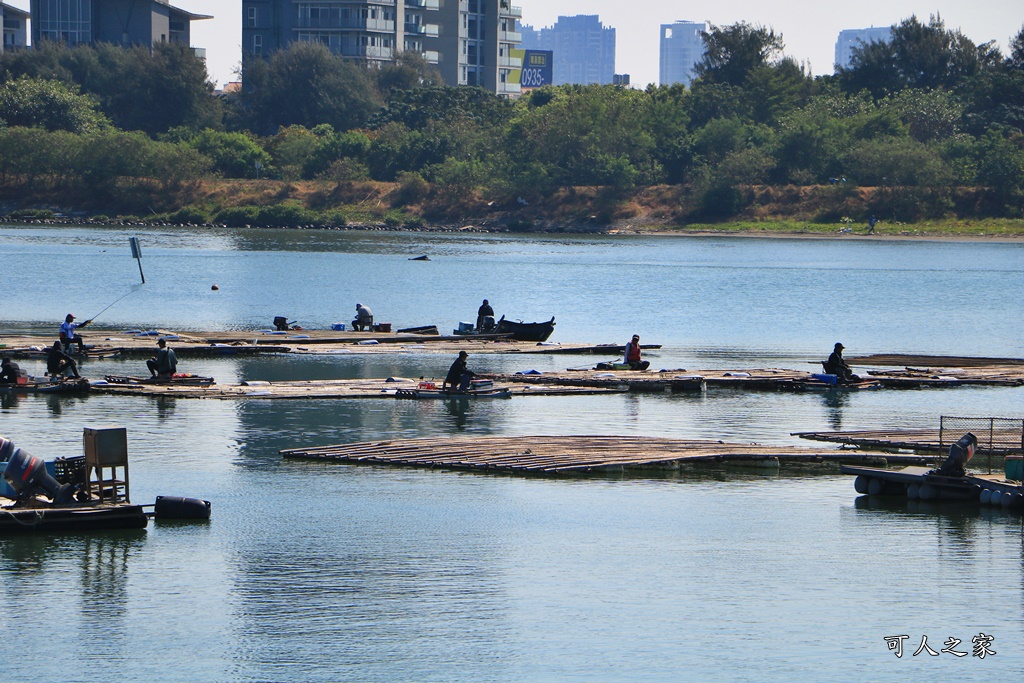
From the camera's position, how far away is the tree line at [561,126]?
143 metres

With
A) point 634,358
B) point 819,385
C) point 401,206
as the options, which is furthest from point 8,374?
point 401,206

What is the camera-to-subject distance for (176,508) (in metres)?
24.9

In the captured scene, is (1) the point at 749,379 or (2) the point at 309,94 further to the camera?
(2) the point at 309,94

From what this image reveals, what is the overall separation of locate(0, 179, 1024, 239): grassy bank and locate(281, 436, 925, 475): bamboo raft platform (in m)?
112

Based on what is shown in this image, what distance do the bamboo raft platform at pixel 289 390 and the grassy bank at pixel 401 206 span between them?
10425 centimetres

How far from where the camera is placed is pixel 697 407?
3853 centimetres

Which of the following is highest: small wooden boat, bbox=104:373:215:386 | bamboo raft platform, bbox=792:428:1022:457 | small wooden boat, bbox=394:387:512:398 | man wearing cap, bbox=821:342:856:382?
man wearing cap, bbox=821:342:856:382

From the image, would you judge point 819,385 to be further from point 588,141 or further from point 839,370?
point 588,141

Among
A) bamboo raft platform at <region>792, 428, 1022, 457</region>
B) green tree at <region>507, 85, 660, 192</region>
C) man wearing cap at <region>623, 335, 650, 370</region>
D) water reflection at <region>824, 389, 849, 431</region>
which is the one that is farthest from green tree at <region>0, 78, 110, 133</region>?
bamboo raft platform at <region>792, 428, 1022, 457</region>

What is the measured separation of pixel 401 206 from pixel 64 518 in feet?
427

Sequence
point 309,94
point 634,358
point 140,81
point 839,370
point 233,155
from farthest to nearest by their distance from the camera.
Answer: point 309,94
point 140,81
point 233,155
point 634,358
point 839,370

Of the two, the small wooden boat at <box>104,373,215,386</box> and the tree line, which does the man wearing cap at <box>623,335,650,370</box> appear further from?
the tree line

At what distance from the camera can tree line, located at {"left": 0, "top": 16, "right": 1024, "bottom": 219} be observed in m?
143

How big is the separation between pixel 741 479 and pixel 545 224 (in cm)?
12275
